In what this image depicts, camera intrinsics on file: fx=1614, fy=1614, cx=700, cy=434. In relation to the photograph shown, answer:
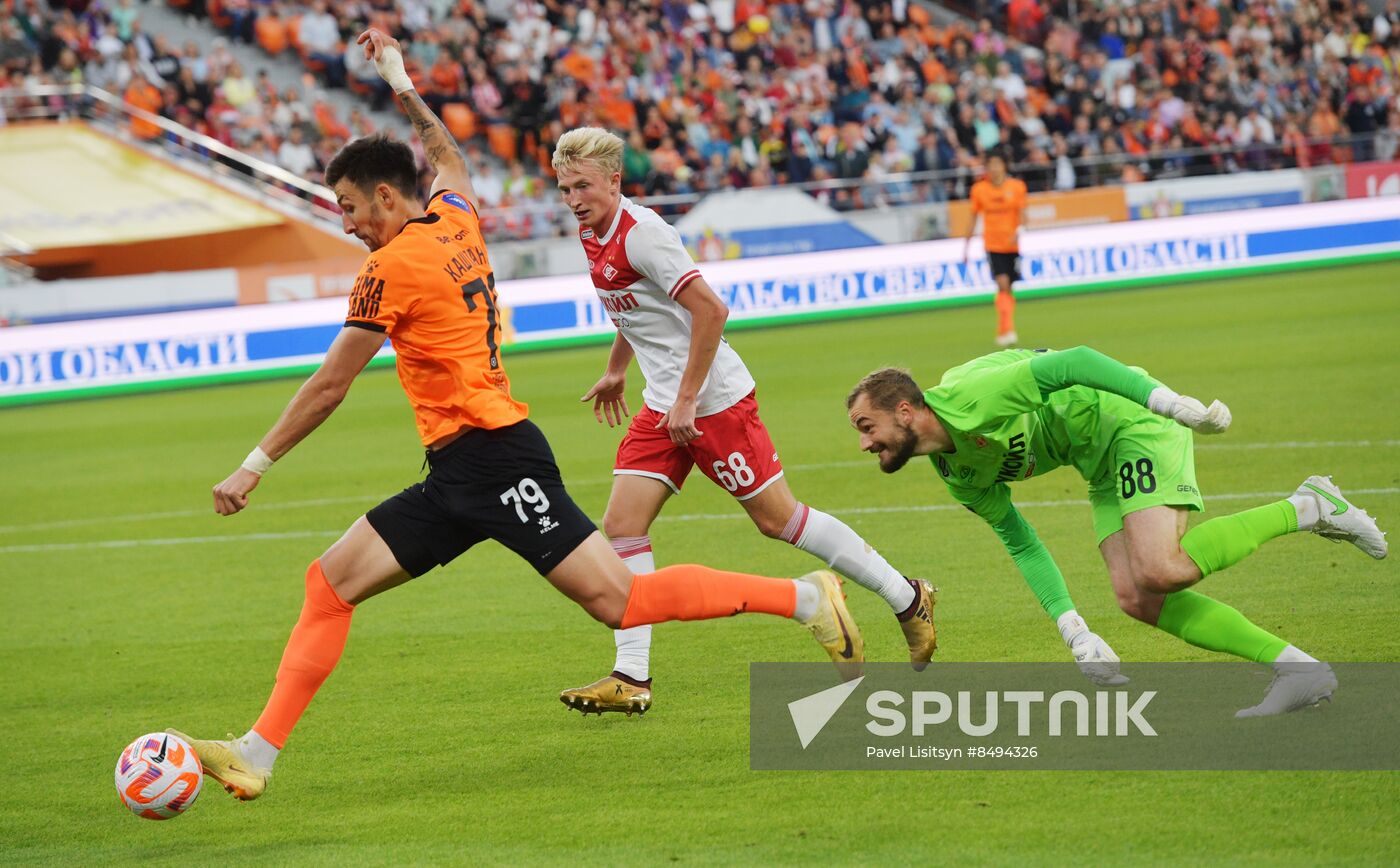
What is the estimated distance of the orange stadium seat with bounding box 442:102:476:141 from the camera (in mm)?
27219

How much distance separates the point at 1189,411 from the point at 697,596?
1741 millimetres

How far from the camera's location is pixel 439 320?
533 centimetres

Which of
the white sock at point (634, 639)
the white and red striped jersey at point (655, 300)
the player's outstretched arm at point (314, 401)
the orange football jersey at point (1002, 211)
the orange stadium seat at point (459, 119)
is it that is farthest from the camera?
the orange stadium seat at point (459, 119)

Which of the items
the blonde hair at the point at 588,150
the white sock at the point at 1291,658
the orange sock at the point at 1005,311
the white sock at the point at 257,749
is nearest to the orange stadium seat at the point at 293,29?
the orange sock at the point at 1005,311

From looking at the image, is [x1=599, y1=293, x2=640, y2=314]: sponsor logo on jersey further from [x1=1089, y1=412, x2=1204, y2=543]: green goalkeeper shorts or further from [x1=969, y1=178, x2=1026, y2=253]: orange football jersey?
[x1=969, y1=178, x2=1026, y2=253]: orange football jersey

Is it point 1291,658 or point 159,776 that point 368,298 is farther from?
point 1291,658

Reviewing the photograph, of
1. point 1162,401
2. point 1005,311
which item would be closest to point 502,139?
point 1005,311

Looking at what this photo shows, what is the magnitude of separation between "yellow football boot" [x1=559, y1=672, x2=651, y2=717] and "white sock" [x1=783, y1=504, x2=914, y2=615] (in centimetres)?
86

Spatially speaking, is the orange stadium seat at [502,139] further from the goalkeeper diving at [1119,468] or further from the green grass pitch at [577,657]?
the goalkeeper diving at [1119,468]

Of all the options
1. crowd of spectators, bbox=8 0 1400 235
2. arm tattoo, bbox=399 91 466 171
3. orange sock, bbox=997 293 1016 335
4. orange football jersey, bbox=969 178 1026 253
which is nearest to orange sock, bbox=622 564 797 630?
arm tattoo, bbox=399 91 466 171

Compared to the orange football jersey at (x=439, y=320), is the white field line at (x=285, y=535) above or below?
below

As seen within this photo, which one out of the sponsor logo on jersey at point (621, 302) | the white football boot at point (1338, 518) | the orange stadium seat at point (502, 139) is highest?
the orange stadium seat at point (502, 139)

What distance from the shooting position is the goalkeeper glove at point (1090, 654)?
5961mm

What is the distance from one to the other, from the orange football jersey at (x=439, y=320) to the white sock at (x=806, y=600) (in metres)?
1.17
